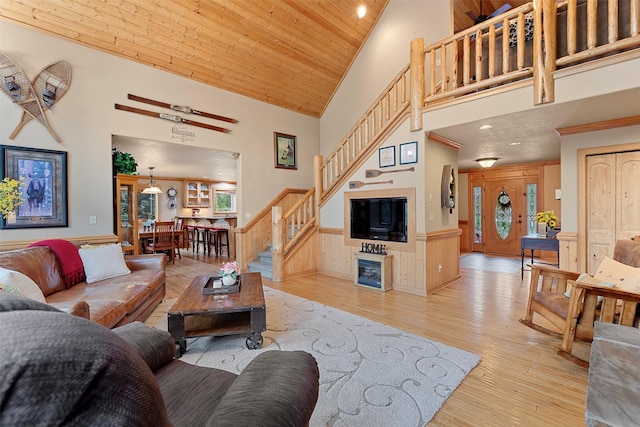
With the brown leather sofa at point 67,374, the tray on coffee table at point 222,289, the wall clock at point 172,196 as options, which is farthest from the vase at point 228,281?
the wall clock at point 172,196

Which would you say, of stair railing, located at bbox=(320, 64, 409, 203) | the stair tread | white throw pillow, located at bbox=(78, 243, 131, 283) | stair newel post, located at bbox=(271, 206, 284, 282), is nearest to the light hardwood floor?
stair newel post, located at bbox=(271, 206, 284, 282)

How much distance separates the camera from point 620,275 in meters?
2.33

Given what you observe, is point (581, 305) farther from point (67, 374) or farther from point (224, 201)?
point (224, 201)

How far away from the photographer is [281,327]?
3.02 metres

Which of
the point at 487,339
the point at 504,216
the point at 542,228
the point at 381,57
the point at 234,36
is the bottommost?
the point at 487,339

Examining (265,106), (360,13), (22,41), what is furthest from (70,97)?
(360,13)

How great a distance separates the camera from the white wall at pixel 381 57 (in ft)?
17.7

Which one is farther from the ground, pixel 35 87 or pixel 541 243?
pixel 35 87

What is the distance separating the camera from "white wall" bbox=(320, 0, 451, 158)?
17.7ft

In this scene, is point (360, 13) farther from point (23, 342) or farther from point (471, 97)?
point (23, 342)

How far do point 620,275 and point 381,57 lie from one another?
566 centimetres

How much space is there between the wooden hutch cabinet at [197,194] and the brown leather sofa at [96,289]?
7685 millimetres

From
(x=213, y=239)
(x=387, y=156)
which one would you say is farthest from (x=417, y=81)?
(x=213, y=239)

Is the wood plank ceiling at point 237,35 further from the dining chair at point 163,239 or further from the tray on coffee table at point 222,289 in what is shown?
the tray on coffee table at point 222,289
